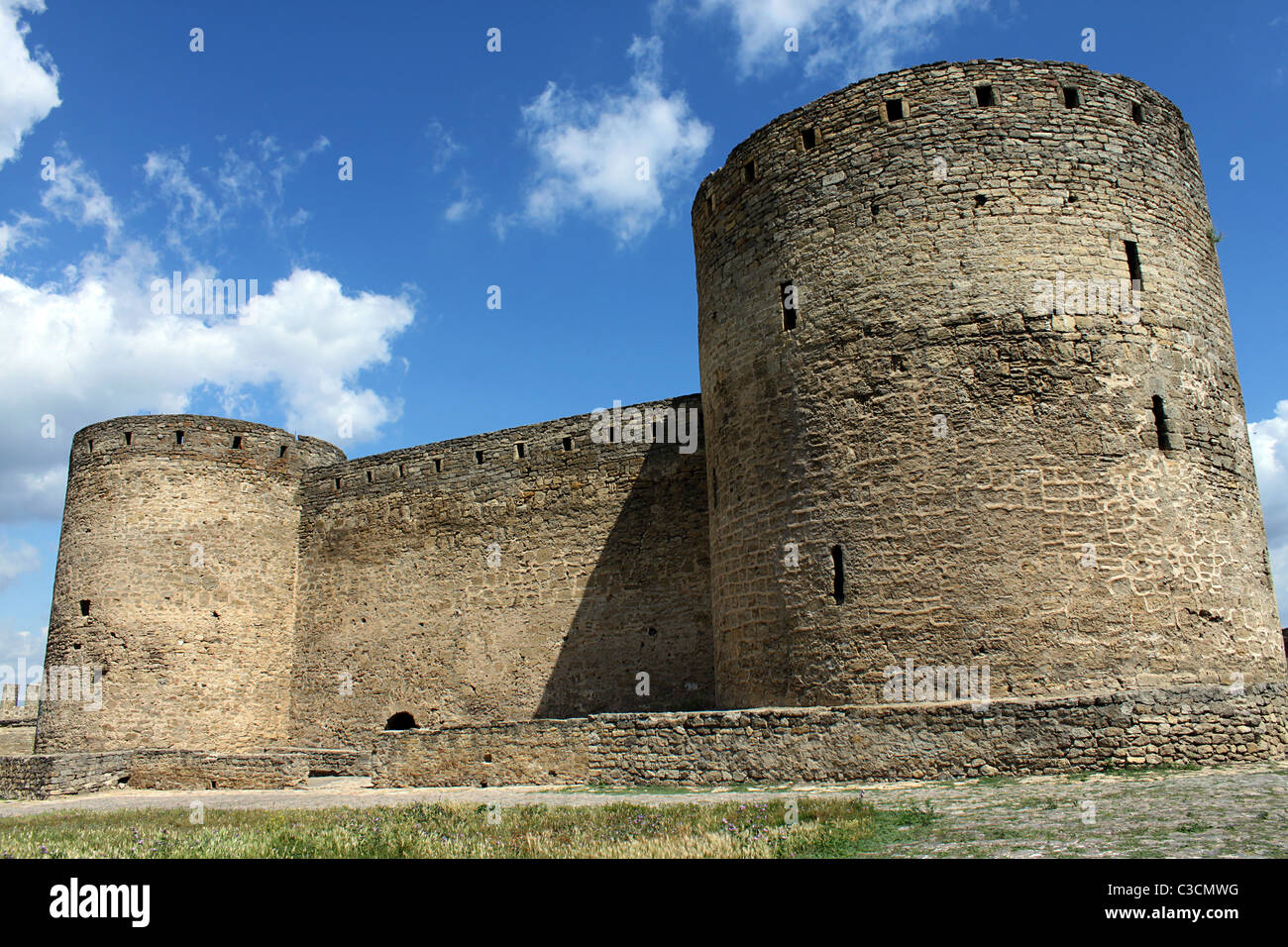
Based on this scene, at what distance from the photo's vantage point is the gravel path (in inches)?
182

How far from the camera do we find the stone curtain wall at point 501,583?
48.1 feet

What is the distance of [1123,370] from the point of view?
9.91 meters

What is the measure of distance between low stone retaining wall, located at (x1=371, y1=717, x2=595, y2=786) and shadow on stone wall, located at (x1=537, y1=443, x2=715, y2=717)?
137 inches

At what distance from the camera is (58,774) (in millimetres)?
13711

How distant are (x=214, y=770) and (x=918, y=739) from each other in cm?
1076

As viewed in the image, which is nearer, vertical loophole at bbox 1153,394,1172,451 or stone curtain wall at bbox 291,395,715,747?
vertical loophole at bbox 1153,394,1172,451

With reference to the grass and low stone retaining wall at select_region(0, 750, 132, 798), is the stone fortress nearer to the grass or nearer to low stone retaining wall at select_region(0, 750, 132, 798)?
low stone retaining wall at select_region(0, 750, 132, 798)

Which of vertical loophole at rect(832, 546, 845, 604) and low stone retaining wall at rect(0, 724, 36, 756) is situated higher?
vertical loophole at rect(832, 546, 845, 604)

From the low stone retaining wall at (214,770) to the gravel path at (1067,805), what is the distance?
142 inches

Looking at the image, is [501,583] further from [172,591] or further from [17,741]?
[17,741]

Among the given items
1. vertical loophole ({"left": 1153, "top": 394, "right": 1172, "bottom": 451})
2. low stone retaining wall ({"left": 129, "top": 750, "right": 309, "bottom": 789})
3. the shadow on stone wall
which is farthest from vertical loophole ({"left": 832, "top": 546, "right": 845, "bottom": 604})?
low stone retaining wall ({"left": 129, "top": 750, "right": 309, "bottom": 789})

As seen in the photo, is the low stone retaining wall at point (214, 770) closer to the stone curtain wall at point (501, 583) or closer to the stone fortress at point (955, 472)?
the stone fortress at point (955, 472)

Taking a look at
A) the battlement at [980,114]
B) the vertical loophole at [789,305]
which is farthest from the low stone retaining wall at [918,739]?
the battlement at [980,114]

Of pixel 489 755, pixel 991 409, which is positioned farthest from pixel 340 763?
pixel 991 409
